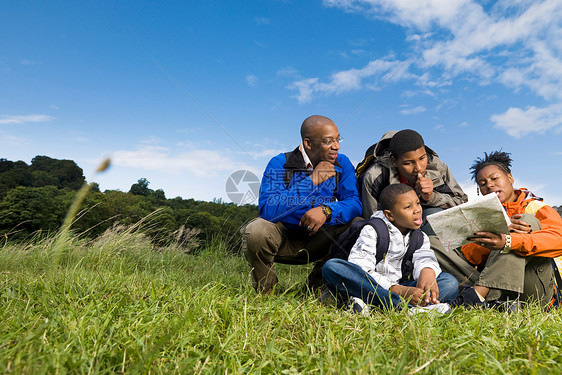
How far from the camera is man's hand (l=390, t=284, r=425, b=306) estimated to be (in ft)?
8.80

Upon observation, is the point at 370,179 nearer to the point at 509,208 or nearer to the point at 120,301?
the point at 509,208

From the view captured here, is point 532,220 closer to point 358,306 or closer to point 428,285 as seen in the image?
point 428,285

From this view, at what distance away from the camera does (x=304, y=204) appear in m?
3.84

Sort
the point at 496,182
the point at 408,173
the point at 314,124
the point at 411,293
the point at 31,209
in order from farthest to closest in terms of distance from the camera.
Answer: the point at 31,209 < the point at 314,124 < the point at 408,173 < the point at 496,182 < the point at 411,293

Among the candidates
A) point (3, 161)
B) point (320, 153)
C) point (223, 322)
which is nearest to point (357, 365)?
point (223, 322)

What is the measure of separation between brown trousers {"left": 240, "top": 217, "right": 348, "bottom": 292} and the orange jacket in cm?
126

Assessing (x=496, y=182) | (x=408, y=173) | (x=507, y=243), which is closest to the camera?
(x=507, y=243)

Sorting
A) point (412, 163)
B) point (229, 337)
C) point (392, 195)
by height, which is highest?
point (412, 163)

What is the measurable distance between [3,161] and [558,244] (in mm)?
31218

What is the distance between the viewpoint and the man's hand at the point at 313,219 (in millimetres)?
3584

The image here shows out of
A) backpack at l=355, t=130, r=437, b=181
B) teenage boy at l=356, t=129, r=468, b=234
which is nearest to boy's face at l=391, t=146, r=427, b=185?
teenage boy at l=356, t=129, r=468, b=234

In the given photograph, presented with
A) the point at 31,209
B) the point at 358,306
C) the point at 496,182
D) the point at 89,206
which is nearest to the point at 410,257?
the point at 358,306

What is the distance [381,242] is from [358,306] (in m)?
0.55

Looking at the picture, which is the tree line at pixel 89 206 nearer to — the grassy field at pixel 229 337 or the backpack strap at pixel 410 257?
the backpack strap at pixel 410 257
